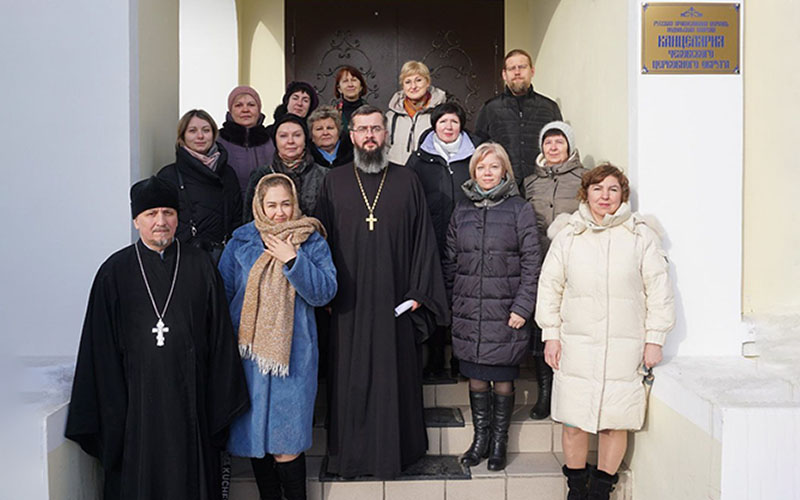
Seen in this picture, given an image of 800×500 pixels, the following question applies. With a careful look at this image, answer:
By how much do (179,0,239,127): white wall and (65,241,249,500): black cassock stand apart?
161 inches

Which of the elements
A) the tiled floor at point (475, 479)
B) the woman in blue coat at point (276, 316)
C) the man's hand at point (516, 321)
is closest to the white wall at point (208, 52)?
the woman in blue coat at point (276, 316)

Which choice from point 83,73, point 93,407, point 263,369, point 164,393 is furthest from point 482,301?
point 83,73

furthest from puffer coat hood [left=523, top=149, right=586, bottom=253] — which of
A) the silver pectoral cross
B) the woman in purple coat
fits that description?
the silver pectoral cross

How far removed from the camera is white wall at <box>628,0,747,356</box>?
3650mm

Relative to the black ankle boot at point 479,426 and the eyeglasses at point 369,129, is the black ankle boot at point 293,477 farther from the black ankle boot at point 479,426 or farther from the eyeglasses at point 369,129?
the eyeglasses at point 369,129

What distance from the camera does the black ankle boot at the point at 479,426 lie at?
3885 millimetres

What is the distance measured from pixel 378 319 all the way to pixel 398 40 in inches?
158

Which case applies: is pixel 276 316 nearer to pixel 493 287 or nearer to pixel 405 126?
pixel 493 287

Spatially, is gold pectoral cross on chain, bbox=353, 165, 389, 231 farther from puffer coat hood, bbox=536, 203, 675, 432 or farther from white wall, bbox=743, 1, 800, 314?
white wall, bbox=743, 1, 800, 314

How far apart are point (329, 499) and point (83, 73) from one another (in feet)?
8.66

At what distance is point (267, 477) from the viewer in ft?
11.6

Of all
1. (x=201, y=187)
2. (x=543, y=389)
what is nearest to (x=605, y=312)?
(x=543, y=389)

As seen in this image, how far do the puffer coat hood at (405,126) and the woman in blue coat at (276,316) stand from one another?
1.43 meters

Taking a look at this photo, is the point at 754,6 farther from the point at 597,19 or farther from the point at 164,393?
the point at 164,393
